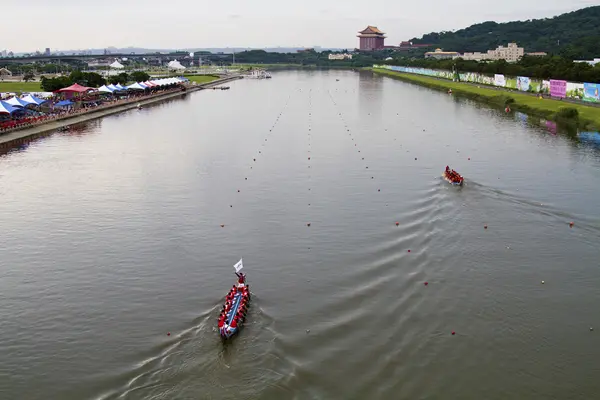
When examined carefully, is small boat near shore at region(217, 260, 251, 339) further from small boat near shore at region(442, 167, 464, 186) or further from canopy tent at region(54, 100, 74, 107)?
canopy tent at region(54, 100, 74, 107)

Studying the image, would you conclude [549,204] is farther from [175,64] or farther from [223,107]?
[175,64]

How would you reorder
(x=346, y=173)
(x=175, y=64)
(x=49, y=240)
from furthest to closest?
1. (x=175, y=64)
2. (x=346, y=173)
3. (x=49, y=240)

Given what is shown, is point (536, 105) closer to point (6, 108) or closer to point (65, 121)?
point (65, 121)

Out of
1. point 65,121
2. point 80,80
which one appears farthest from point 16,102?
point 80,80

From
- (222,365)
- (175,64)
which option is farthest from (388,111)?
(175,64)

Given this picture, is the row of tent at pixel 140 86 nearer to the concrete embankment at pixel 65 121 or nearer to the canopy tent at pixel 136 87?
the canopy tent at pixel 136 87

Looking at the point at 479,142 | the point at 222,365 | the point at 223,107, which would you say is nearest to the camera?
the point at 222,365

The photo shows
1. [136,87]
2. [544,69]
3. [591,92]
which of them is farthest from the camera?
[136,87]
